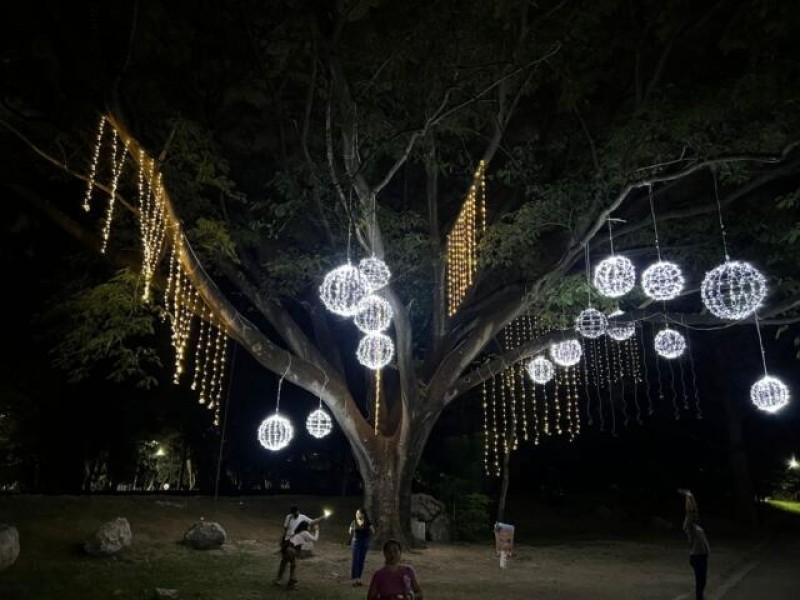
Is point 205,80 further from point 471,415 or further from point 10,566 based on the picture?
point 471,415

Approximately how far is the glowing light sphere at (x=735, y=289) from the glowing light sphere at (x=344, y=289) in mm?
4460

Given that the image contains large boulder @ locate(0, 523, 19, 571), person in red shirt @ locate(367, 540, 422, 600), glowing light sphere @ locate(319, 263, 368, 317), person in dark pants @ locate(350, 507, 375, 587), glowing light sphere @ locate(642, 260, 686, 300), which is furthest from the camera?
person in dark pants @ locate(350, 507, 375, 587)

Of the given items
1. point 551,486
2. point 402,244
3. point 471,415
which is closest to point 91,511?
point 402,244

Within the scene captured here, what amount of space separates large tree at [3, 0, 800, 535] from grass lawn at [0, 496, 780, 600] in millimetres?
2403

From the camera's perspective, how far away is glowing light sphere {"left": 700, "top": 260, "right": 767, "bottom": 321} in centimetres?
746

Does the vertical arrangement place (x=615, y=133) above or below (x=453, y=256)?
above

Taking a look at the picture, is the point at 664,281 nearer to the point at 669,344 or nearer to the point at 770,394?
the point at 669,344

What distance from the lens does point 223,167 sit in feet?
33.9

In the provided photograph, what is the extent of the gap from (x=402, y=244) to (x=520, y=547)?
7787 mm

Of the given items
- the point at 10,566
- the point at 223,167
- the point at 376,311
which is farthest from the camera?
the point at 223,167

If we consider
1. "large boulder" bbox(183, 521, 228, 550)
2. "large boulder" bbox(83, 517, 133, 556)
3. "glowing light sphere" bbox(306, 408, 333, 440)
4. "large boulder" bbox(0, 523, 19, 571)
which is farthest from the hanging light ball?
"large boulder" bbox(0, 523, 19, 571)

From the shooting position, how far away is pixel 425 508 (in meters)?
14.7

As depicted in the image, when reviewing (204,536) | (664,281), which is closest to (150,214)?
(204,536)

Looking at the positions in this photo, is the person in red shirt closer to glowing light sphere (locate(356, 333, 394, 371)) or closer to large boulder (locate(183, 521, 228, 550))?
glowing light sphere (locate(356, 333, 394, 371))
